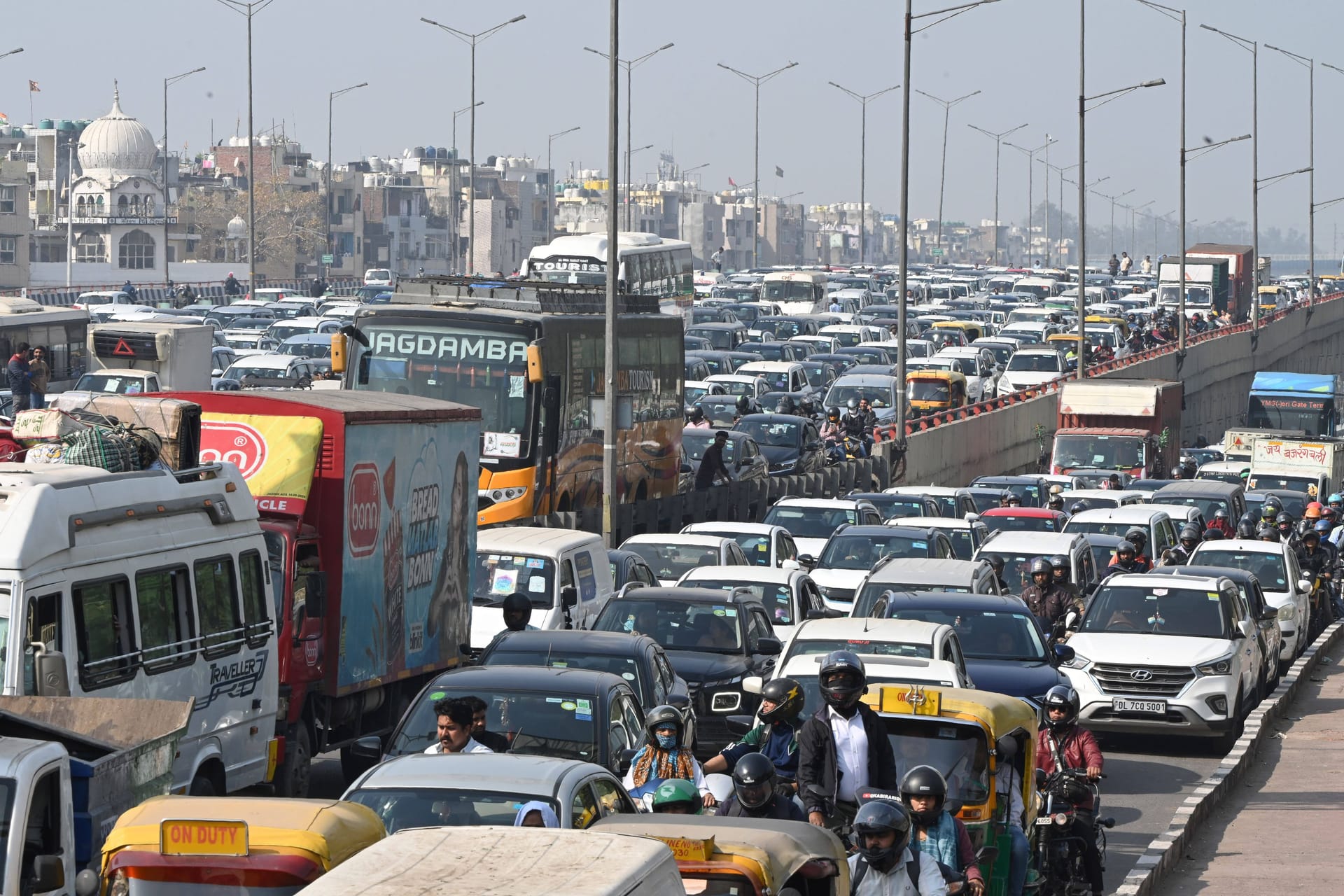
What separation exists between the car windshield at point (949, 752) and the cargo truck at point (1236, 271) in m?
85.1

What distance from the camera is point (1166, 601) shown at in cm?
1980

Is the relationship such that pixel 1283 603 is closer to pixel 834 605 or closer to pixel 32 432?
pixel 834 605

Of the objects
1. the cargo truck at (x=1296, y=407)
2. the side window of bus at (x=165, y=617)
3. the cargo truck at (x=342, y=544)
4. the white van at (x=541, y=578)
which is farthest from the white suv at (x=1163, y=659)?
the cargo truck at (x=1296, y=407)

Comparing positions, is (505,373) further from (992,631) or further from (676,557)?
(992,631)

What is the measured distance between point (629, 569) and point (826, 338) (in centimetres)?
4207

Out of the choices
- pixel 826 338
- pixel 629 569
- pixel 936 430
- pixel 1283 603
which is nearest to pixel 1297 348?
pixel 826 338

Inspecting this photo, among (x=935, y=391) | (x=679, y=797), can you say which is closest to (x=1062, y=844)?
(x=679, y=797)

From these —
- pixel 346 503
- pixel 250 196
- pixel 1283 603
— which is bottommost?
pixel 1283 603

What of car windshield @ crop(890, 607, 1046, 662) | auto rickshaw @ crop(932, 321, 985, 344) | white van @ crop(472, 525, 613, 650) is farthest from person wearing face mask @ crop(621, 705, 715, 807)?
auto rickshaw @ crop(932, 321, 985, 344)

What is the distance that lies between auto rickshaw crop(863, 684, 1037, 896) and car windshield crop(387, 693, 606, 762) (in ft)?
5.86

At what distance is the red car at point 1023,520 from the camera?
2717cm

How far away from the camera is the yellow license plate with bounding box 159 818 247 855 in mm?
7324

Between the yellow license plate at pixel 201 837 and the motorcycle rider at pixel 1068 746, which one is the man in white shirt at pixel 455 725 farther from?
the motorcycle rider at pixel 1068 746

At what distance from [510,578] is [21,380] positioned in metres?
16.3
